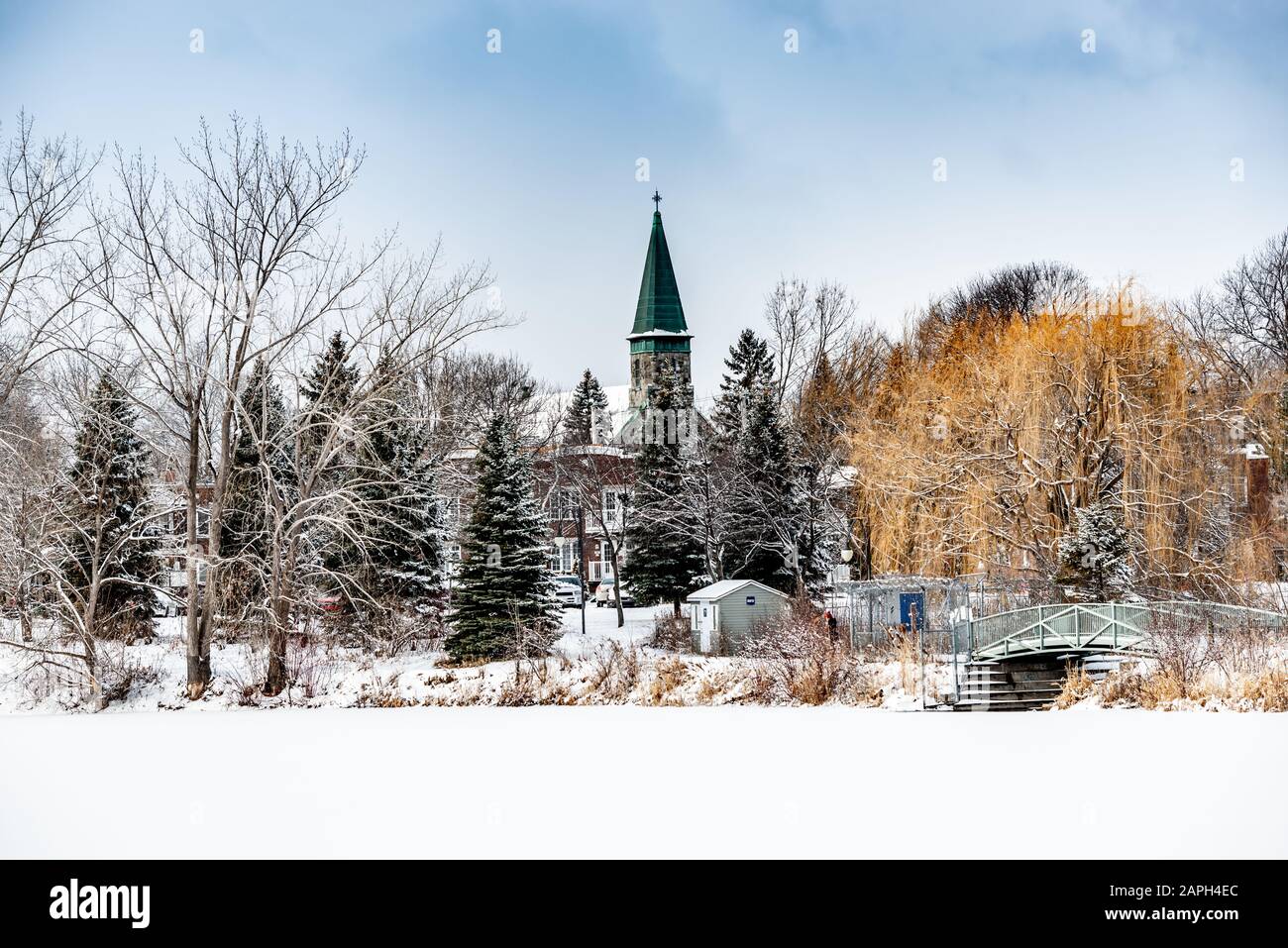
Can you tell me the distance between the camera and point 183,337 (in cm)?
2462

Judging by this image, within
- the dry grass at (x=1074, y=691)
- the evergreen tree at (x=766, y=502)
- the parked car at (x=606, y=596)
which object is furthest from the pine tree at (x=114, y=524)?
the parked car at (x=606, y=596)

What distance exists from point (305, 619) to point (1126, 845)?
71.4ft

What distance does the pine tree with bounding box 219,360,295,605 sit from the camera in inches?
1032

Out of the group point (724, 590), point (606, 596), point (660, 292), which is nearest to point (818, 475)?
point (724, 590)

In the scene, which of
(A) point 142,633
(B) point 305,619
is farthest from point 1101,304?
(A) point 142,633

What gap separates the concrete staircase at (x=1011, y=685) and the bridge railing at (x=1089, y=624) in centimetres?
37

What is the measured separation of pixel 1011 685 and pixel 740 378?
77.2 feet

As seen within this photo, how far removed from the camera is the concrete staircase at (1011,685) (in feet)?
78.7

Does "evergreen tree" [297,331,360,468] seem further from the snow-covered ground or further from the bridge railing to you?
the bridge railing

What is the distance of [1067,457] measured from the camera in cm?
2811

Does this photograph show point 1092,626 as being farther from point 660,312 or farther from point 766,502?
point 660,312
